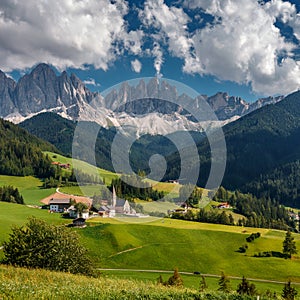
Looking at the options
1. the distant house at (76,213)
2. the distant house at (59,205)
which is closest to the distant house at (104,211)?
the distant house at (76,213)

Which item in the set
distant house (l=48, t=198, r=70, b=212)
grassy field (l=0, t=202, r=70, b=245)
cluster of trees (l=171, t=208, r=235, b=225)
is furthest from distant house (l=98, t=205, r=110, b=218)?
cluster of trees (l=171, t=208, r=235, b=225)

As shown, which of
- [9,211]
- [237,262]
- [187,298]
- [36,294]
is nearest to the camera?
[36,294]

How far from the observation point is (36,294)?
14.3 metres

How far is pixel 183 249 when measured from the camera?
80.7 metres

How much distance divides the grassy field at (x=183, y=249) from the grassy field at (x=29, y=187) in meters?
64.1

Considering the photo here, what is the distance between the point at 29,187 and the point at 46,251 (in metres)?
153

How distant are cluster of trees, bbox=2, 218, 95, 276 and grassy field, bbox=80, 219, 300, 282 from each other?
26625mm

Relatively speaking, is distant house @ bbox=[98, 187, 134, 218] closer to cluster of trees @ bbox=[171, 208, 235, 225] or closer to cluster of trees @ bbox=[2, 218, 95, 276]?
cluster of trees @ bbox=[171, 208, 235, 225]

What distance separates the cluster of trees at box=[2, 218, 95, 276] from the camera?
3366 centimetres

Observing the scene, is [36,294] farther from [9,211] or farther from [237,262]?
[9,211]

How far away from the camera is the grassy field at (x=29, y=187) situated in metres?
152

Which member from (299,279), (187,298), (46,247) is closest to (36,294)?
(187,298)

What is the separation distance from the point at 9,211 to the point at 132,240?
51106 millimetres

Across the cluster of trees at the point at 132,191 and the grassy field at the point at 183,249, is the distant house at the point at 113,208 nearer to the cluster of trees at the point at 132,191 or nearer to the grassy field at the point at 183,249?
the grassy field at the point at 183,249
